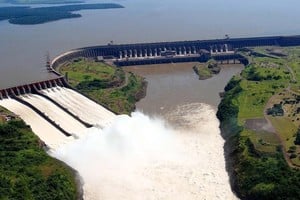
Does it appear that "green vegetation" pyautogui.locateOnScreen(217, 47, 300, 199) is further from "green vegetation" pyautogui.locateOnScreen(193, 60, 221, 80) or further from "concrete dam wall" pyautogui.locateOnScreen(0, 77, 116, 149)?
"concrete dam wall" pyautogui.locateOnScreen(0, 77, 116, 149)

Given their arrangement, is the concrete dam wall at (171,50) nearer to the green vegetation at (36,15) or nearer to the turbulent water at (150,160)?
the turbulent water at (150,160)

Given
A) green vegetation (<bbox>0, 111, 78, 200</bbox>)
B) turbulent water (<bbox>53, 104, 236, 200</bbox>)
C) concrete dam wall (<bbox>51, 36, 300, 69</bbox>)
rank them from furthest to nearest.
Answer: concrete dam wall (<bbox>51, 36, 300, 69</bbox>), turbulent water (<bbox>53, 104, 236, 200</bbox>), green vegetation (<bbox>0, 111, 78, 200</bbox>)

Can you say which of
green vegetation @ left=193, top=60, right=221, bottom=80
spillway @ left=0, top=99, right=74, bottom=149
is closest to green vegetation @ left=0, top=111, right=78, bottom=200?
spillway @ left=0, top=99, right=74, bottom=149

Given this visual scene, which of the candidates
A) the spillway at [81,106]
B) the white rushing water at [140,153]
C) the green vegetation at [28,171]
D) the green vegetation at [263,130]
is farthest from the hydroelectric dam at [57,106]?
the green vegetation at [263,130]

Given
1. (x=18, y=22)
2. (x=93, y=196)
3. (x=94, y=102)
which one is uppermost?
(x=18, y=22)

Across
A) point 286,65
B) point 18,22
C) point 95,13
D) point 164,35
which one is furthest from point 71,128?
point 95,13

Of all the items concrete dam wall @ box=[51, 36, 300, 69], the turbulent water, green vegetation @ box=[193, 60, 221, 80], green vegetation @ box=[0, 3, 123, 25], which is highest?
green vegetation @ box=[0, 3, 123, 25]

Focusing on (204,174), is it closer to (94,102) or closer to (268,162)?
(268,162)

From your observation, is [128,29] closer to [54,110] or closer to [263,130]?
[54,110]
